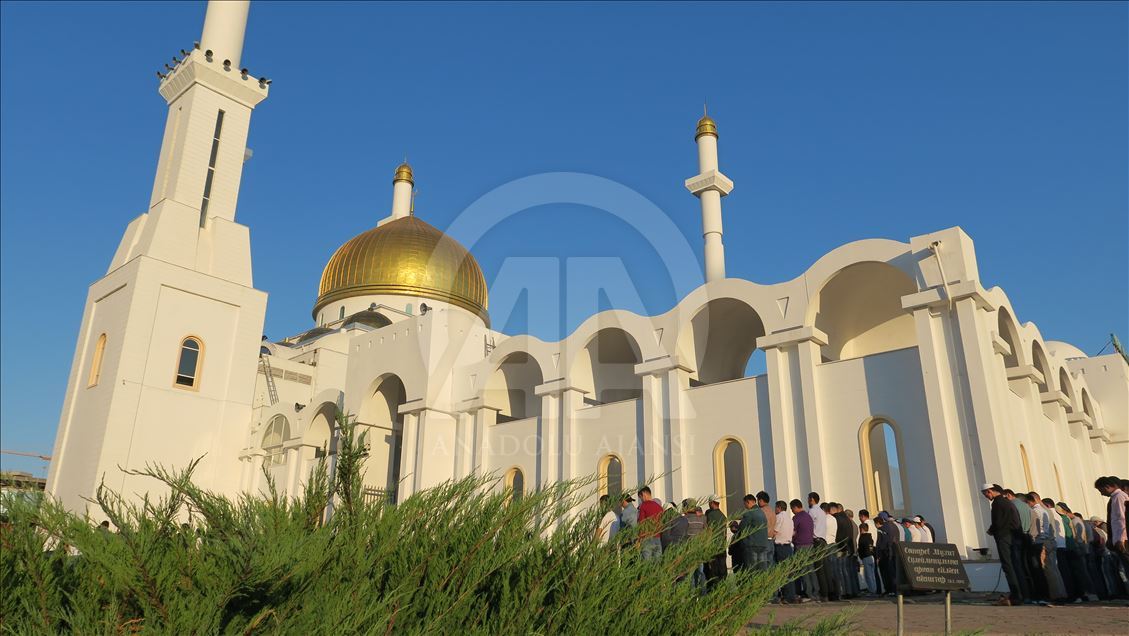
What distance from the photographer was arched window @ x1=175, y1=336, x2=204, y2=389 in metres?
20.6

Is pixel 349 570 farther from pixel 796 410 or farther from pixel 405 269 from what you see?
pixel 405 269

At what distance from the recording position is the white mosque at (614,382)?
13406mm

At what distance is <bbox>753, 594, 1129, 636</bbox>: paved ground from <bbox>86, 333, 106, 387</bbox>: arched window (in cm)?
1925

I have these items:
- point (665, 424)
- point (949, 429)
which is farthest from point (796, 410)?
point (665, 424)

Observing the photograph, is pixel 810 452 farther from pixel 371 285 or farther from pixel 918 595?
pixel 371 285

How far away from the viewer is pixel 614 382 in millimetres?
20703

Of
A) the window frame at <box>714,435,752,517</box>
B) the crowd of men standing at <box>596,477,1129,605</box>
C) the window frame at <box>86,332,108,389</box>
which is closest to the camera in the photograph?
the crowd of men standing at <box>596,477,1129,605</box>

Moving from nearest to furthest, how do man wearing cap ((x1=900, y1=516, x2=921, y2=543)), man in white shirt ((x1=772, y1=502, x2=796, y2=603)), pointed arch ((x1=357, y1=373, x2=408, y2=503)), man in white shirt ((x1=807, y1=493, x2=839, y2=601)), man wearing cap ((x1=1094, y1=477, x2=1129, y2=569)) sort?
man wearing cap ((x1=1094, y1=477, x2=1129, y2=569))
man in white shirt ((x1=772, y1=502, x2=796, y2=603))
man in white shirt ((x1=807, y1=493, x2=839, y2=601))
man wearing cap ((x1=900, y1=516, x2=921, y2=543))
pointed arch ((x1=357, y1=373, x2=408, y2=503))

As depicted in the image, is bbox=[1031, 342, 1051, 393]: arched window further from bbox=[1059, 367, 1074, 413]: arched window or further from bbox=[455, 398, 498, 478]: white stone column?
bbox=[455, 398, 498, 478]: white stone column

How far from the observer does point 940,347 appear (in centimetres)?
1325

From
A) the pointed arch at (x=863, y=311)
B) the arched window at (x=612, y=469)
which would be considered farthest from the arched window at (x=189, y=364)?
the pointed arch at (x=863, y=311)

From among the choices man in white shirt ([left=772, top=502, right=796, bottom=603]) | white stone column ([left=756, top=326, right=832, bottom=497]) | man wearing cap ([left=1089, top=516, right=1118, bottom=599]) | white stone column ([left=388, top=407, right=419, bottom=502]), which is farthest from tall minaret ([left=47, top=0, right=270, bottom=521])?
man wearing cap ([left=1089, top=516, right=1118, bottom=599])

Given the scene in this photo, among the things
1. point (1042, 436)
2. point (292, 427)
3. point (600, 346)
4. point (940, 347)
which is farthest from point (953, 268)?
point (292, 427)

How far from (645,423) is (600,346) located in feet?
12.4
